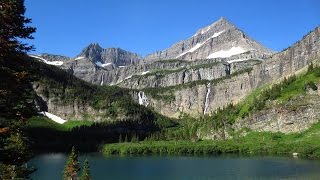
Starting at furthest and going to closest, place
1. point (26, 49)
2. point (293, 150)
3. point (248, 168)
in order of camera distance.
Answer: point (293, 150), point (248, 168), point (26, 49)

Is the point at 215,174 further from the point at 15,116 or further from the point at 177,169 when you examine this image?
the point at 15,116

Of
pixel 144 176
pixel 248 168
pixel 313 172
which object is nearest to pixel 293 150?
pixel 248 168

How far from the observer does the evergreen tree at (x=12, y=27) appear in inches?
879

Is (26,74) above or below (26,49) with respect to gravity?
below

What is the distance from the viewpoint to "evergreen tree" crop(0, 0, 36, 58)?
22328 millimetres

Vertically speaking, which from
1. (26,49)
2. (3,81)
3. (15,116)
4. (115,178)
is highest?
(26,49)

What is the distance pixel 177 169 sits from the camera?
14662 centimetres

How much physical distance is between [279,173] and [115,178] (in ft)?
151

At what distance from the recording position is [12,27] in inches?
912

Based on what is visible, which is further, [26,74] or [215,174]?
[215,174]

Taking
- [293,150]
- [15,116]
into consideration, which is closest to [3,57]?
[15,116]

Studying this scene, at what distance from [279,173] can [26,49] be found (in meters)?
110

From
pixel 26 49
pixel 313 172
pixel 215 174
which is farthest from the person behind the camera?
pixel 215 174

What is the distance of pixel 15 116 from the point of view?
22.7 meters
